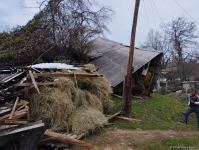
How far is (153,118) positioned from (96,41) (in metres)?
8.52

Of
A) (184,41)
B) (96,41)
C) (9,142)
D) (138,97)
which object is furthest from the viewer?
(184,41)

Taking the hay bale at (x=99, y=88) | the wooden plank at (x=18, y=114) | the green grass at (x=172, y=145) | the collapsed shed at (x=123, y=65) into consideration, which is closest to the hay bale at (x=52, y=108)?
the wooden plank at (x=18, y=114)

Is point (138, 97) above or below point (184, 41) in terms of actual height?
below

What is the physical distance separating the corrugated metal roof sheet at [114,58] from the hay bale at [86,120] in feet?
18.9

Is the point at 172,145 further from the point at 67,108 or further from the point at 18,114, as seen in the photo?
the point at 18,114

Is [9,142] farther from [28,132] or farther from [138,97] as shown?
[138,97]

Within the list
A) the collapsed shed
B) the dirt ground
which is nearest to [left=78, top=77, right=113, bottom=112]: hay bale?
the dirt ground

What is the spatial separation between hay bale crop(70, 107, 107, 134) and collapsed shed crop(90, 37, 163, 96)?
5716 mm

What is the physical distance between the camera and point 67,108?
9328 millimetres

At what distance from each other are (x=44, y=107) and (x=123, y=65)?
333 inches

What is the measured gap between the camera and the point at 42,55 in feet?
50.3

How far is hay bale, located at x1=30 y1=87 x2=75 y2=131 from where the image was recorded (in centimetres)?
902

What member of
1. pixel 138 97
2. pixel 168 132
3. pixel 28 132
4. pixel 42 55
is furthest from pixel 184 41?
pixel 28 132

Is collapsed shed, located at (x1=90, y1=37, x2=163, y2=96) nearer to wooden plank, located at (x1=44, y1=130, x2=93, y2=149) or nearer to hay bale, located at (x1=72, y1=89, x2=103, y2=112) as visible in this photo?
hay bale, located at (x1=72, y1=89, x2=103, y2=112)
